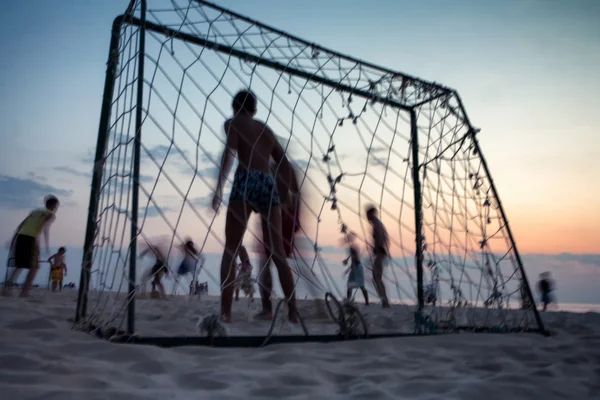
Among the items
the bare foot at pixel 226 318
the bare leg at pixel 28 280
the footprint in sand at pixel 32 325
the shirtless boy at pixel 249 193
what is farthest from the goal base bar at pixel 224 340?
the bare leg at pixel 28 280

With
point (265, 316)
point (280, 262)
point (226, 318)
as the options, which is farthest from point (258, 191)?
point (265, 316)

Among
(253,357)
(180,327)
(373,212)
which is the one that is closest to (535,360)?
(253,357)

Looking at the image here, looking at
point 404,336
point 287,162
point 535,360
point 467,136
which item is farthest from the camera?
point 467,136

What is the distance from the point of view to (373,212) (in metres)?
6.10

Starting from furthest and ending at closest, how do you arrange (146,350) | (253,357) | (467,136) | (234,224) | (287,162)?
(467,136), (287,162), (234,224), (253,357), (146,350)

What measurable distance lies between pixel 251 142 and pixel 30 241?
3.09m

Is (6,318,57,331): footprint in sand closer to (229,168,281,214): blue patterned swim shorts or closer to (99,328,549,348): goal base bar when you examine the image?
(99,328,549,348): goal base bar

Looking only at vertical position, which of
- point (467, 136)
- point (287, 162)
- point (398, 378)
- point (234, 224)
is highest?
point (467, 136)

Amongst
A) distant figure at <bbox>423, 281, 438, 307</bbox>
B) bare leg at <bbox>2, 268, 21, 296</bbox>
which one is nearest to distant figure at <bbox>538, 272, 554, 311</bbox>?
distant figure at <bbox>423, 281, 438, 307</bbox>

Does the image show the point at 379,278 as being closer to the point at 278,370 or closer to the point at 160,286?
the point at 278,370

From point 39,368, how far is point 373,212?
5.09 meters

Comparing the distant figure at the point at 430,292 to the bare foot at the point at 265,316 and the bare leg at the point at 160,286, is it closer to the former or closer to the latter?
the bare foot at the point at 265,316

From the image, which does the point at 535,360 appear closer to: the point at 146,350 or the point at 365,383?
the point at 365,383

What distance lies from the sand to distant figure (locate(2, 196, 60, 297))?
280 cm
